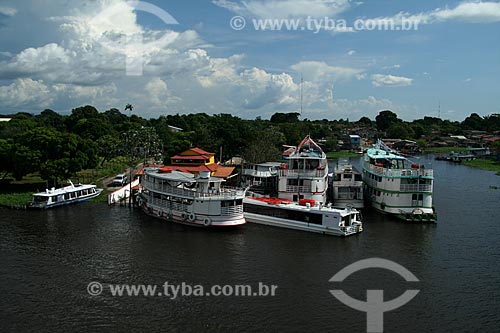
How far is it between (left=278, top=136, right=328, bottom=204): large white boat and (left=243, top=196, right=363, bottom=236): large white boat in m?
4.08

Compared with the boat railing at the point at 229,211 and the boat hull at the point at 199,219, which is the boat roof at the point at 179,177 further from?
the boat railing at the point at 229,211

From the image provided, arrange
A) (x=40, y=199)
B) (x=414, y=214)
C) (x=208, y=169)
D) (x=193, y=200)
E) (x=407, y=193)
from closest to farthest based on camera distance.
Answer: (x=193, y=200)
(x=414, y=214)
(x=407, y=193)
(x=40, y=199)
(x=208, y=169)

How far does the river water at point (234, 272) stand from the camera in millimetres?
24906

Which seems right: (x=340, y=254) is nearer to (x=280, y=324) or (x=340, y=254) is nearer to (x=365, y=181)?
(x=280, y=324)

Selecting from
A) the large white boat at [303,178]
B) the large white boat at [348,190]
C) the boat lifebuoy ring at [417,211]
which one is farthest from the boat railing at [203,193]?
the boat lifebuoy ring at [417,211]

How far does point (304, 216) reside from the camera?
42.3 m

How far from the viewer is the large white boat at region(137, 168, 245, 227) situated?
1661 inches

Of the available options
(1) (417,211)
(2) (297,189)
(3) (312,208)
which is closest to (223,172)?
(2) (297,189)

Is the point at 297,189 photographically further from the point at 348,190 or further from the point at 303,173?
the point at 348,190

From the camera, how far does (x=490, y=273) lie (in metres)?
32.2

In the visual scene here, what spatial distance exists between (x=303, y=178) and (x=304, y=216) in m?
7.50

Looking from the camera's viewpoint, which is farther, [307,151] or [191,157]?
[191,157]

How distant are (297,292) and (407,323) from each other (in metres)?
6.90

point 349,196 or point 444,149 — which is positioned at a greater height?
point 444,149
